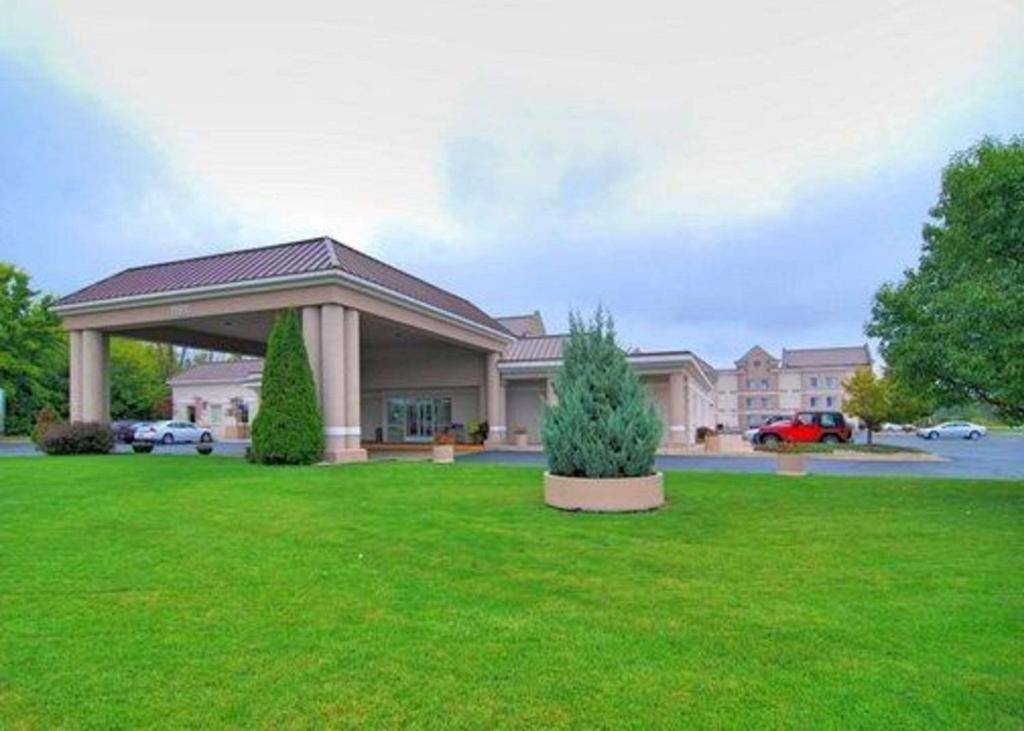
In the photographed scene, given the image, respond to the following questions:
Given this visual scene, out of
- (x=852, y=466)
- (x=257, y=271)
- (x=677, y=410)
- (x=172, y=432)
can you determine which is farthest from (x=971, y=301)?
(x=172, y=432)

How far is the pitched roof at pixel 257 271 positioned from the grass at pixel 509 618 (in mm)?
10769

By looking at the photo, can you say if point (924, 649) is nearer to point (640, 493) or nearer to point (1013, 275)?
point (640, 493)

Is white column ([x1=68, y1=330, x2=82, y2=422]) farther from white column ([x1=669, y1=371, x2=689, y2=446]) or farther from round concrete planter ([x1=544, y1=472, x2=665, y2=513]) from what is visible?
white column ([x1=669, y1=371, x2=689, y2=446])

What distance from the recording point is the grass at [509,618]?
3.46 metres

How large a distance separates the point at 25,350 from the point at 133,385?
8305 mm

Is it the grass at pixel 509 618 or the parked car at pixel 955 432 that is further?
the parked car at pixel 955 432

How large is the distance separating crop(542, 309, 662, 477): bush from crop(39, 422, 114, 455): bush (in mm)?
18236

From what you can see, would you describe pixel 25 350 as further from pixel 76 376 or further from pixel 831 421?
pixel 831 421

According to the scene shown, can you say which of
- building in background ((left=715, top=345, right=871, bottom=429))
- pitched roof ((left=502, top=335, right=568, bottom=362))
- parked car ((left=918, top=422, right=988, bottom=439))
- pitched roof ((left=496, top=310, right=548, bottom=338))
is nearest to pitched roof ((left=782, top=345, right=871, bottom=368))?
building in background ((left=715, top=345, right=871, bottom=429))

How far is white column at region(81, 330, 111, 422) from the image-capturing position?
22984 mm

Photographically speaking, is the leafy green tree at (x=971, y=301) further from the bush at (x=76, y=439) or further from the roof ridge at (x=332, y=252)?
the bush at (x=76, y=439)

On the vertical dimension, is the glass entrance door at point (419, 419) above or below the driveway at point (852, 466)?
above

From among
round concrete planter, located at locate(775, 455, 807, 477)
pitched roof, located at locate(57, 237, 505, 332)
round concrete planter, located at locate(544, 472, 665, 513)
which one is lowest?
round concrete planter, located at locate(775, 455, 807, 477)

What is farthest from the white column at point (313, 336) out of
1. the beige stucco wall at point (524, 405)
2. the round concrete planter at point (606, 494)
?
the beige stucco wall at point (524, 405)
